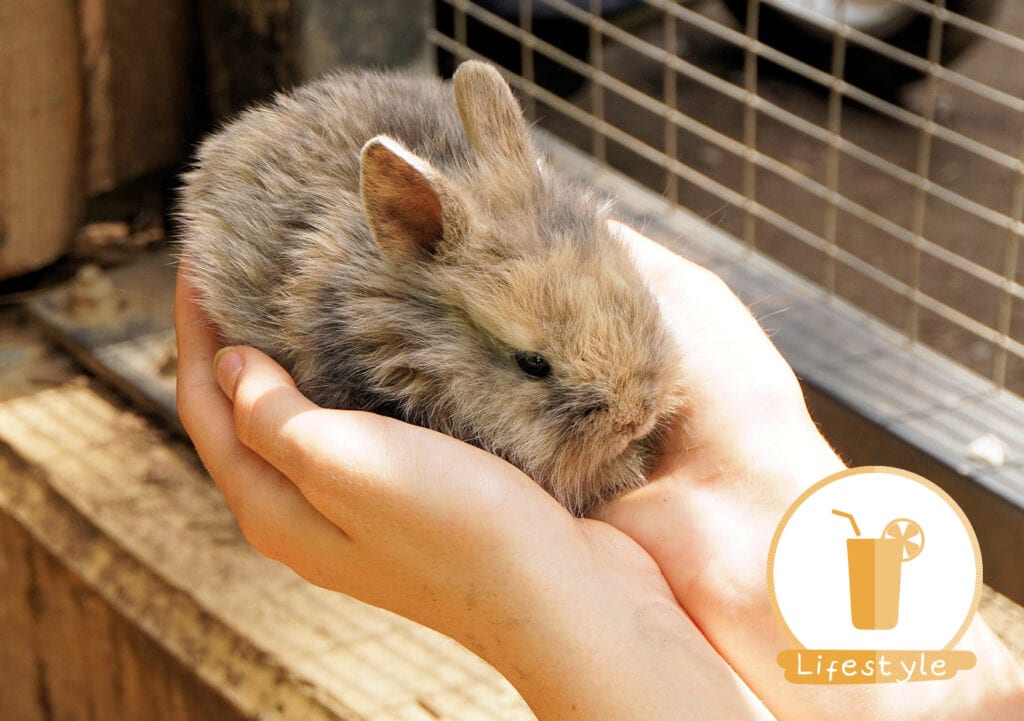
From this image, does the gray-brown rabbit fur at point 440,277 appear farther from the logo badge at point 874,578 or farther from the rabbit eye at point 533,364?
the logo badge at point 874,578

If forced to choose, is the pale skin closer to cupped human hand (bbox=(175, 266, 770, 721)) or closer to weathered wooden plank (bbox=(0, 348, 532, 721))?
cupped human hand (bbox=(175, 266, 770, 721))

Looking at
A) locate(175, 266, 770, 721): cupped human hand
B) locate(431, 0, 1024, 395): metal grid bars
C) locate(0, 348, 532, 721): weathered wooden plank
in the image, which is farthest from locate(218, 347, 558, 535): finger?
locate(431, 0, 1024, 395): metal grid bars

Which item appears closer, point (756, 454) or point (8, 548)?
point (756, 454)

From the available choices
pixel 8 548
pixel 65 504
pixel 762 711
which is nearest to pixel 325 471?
pixel 762 711

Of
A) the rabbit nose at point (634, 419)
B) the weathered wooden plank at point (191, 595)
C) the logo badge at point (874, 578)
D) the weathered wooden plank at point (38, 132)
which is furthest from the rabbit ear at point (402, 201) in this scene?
the weathered wooden plank at point (38, 132)

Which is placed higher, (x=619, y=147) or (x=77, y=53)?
(x=77, y=53)

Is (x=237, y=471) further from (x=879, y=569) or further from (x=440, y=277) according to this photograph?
(x=879, y=569)

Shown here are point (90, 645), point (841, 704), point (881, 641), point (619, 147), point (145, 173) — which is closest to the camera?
point (881, 641)

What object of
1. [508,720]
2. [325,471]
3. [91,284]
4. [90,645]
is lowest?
[90,645]

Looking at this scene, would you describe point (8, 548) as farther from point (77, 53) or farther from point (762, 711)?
point (762, 711)
